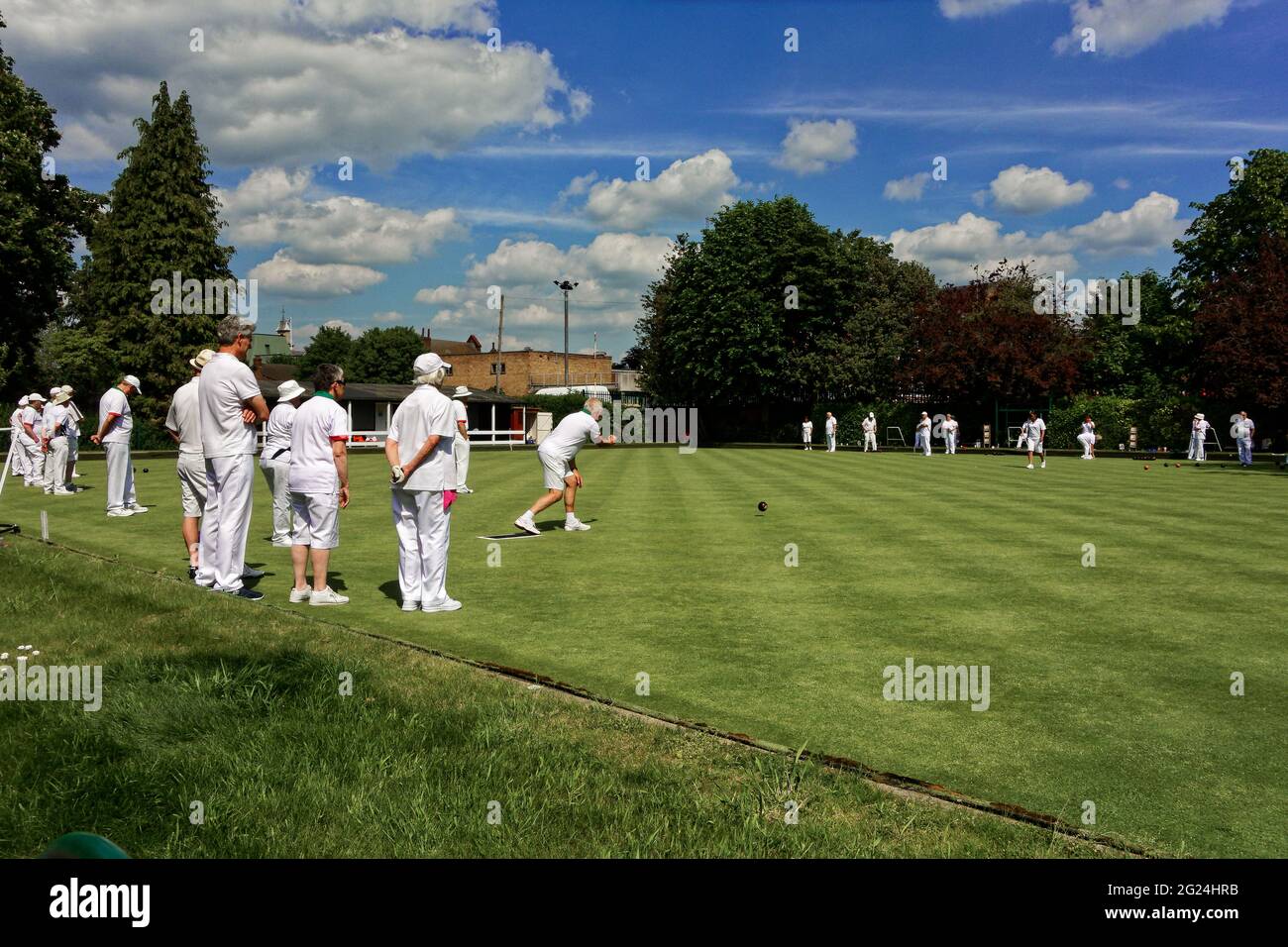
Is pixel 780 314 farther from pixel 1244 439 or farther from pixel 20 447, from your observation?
pixel 20 447

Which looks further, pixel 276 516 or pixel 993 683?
pixel 276 516

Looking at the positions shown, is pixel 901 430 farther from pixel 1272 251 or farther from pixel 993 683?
pixel 993 683

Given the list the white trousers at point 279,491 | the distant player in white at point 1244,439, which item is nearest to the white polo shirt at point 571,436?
the white trousers at point 279,491

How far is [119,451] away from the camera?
15930mm

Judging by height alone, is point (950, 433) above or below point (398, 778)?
above

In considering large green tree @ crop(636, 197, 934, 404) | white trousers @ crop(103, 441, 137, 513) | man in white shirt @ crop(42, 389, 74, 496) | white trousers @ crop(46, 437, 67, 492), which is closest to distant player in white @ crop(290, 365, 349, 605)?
white trousers @ crop(103, 441, 137, 513)

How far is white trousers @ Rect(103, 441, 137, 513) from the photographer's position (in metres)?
15.9

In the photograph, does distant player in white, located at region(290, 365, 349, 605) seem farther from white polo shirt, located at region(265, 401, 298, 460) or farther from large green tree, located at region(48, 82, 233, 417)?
large green tree, located at region(48, 82, 233, 417)

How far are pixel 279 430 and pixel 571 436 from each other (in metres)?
4.37

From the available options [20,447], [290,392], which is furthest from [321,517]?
[20,447]

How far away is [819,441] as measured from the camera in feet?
204
